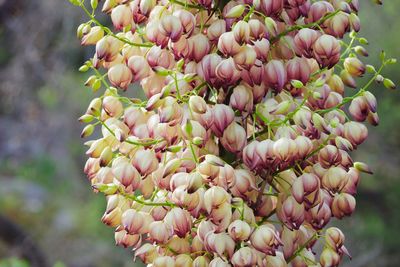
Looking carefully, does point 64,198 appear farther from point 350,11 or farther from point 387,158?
point 350,11

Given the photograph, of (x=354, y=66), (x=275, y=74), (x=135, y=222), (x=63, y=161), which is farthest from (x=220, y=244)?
(x=63, y=161)

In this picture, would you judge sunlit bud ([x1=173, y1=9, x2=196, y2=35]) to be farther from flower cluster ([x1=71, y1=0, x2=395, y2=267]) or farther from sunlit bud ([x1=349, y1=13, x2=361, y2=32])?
sunlit bud ([x1=349, y1=13, x2=361, y2=32])

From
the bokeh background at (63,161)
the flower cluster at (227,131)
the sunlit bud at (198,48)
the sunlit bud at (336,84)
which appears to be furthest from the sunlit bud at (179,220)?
the bokeh background at (63,161)

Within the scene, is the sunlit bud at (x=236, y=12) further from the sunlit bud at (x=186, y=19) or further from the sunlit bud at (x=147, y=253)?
the sunlit bud at (x=147, y=253)

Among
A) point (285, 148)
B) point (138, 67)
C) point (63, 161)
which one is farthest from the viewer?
point (63, 161)

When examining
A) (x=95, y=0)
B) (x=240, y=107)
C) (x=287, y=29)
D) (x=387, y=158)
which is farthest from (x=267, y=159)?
(x=387, y=158)

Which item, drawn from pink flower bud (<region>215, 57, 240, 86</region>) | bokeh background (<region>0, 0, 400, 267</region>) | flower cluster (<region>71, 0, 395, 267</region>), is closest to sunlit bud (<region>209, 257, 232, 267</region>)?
flower cluster (<region>71, 0, 395, 267</region>)

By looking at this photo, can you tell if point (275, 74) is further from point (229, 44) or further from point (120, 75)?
point (120, 75)
